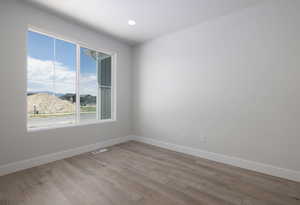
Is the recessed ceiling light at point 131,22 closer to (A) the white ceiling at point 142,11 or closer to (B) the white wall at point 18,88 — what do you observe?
(A) the white ceiling at point 142,11

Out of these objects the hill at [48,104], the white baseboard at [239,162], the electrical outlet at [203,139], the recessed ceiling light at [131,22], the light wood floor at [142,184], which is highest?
the recessed ceiling light at [131,22]

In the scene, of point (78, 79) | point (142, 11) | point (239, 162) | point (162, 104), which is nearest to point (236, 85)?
point (239, 162)

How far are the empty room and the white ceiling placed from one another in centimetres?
2

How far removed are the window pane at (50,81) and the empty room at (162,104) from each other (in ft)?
0.06

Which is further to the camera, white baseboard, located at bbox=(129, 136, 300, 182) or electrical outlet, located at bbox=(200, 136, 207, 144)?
electrical outlet, located at bbox=(200, 136, 207, 144)

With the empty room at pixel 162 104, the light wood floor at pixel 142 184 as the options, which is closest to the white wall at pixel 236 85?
the empty room at pixel 162 104

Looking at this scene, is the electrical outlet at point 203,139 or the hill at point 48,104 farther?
the electrical outlet at point 203,139

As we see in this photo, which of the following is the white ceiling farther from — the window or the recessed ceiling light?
the window

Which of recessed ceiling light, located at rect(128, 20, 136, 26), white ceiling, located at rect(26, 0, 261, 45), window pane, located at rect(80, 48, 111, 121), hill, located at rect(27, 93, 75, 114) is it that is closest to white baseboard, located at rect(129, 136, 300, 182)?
window pane, located at rect(80, 48, 111, 121)

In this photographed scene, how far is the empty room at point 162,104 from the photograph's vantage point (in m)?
1.98

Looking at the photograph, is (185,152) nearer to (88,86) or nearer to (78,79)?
(88,86)

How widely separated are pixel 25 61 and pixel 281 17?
158 inches

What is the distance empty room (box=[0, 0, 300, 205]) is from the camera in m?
1.98

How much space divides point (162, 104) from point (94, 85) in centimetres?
169
